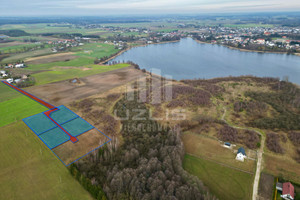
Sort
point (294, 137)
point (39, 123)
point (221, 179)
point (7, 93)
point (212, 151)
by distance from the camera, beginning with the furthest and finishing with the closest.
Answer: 1. point (7, 93)
2. point (39, 123)
3. point (294, 137)
4. point (212, 151)
5. point (221, 179)

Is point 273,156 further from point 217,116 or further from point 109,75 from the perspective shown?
point 109,75

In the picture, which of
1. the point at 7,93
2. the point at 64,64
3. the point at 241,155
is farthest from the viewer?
the point at 64,64

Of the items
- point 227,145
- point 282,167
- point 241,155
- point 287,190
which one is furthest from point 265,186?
point 227,145

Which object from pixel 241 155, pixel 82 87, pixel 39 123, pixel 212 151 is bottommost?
pixel 212 151

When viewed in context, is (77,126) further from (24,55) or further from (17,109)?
(24,55)

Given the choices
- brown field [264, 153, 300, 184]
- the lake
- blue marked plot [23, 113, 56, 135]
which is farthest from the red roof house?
the lake

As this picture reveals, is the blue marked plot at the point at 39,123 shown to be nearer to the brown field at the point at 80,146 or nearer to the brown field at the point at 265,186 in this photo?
the brown field at the point at 80,146

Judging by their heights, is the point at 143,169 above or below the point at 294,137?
above
